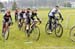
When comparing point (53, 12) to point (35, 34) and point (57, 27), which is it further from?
point (35, 34)

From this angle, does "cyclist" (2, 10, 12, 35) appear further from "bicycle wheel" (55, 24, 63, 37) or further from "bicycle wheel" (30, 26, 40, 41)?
"bicycle wheel" (55, 24, 63, 37)

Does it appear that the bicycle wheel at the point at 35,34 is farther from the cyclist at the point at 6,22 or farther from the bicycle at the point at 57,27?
the bicycle at the point at 57,27

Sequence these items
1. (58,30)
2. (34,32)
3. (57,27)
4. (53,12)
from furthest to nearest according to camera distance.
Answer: (53,12) → (58,30) → (57,27) → (34,32)

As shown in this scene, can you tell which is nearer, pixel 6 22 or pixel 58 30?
pixel 6 22

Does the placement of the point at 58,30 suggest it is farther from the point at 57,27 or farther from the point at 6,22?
the point at 6,22

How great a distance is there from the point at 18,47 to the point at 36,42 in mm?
1597

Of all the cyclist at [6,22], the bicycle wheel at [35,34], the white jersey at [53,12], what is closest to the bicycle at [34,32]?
the bicycle wheel at [35,34]

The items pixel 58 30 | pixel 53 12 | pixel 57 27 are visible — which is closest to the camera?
pixel 57 27

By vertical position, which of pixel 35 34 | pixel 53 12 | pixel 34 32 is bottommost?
pixel 35 34

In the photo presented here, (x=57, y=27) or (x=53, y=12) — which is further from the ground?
(x=53, y=12)

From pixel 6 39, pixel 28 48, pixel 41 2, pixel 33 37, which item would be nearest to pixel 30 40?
pixel 33 37

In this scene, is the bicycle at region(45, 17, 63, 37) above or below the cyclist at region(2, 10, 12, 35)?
below

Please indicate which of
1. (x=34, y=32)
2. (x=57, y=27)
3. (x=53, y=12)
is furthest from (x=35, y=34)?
(x=53, y=12)

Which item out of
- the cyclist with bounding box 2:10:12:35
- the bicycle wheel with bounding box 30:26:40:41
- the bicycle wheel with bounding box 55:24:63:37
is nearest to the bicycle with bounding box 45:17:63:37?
the bicycle wheel with bounding box 55:24:63:37
